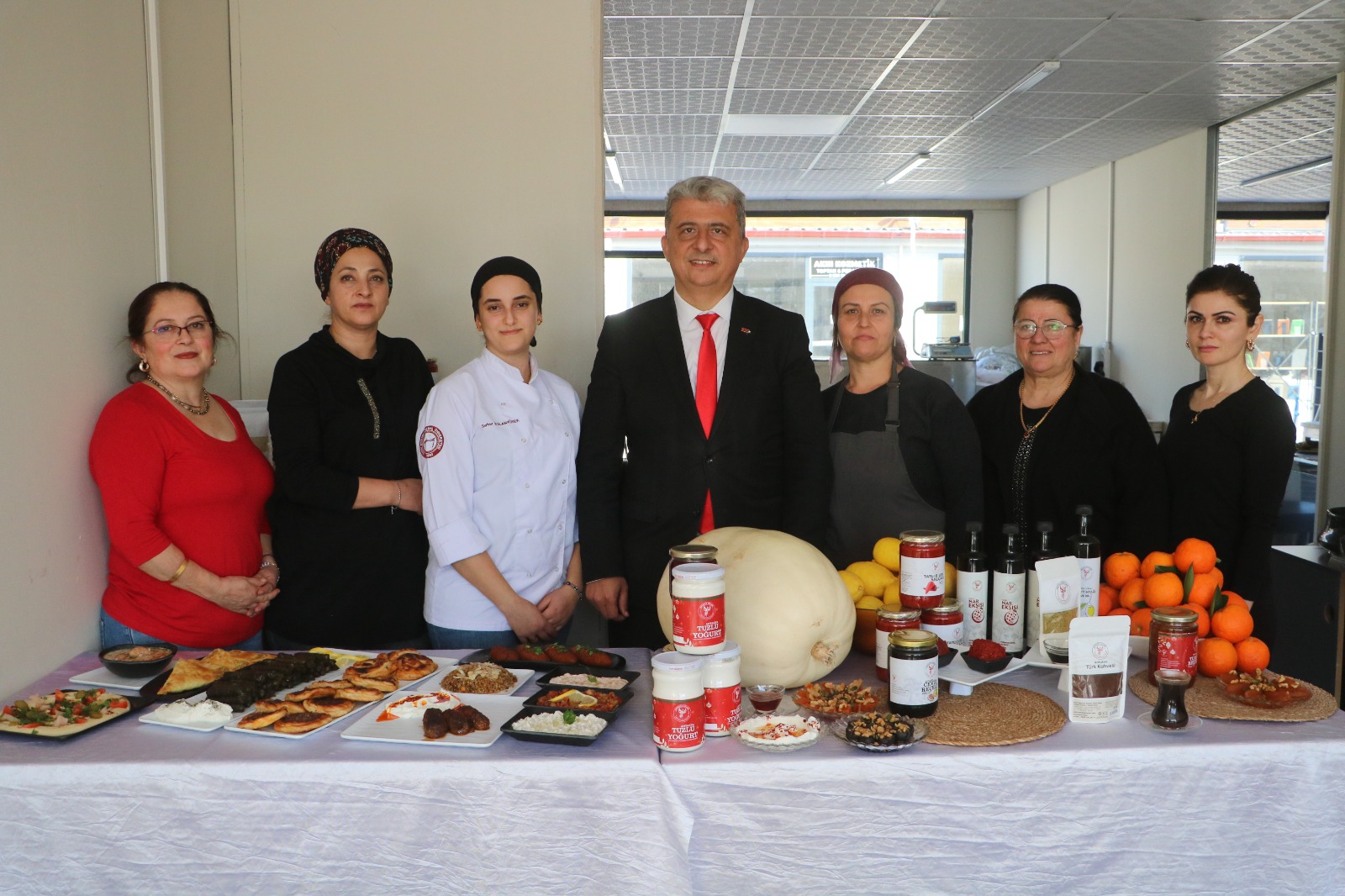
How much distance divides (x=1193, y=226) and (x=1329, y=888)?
6140 millimetres

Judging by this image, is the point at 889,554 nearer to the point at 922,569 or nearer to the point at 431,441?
the point at 922,569

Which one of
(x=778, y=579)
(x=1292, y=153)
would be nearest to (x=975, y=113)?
(x=1292, y=153)

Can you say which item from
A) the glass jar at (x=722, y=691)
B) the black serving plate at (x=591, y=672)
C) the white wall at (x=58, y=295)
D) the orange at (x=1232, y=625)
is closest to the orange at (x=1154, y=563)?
the orange at (x=1232, y=625)

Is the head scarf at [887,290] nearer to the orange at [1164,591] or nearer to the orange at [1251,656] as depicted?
the orange at [1164,591]

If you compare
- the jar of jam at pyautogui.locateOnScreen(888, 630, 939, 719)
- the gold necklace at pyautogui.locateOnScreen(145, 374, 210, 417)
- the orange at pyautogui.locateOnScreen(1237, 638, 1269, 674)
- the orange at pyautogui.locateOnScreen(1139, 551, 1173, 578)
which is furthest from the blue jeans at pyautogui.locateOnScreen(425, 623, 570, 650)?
the orange at pyautogui.locateOnScreen(1237, 638, 1269, 674)

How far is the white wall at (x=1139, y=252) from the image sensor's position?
6.80 m

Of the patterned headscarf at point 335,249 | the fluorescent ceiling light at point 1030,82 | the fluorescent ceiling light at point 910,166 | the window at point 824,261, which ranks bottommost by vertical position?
the patterned headscarf at point 335,249

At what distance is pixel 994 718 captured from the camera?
1.64 meters

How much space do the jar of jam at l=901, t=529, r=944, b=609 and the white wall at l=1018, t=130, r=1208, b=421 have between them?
5.77 meters

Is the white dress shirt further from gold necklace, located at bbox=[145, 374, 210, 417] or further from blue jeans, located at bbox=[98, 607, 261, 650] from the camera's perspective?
blue jeans, located at bbox=[98, 607, 261, 650]

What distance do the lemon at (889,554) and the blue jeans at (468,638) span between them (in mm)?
918

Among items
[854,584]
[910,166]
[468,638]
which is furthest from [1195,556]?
[910,166]

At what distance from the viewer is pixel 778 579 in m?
1.73

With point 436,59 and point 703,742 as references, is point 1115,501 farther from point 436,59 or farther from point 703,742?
point 436,59
